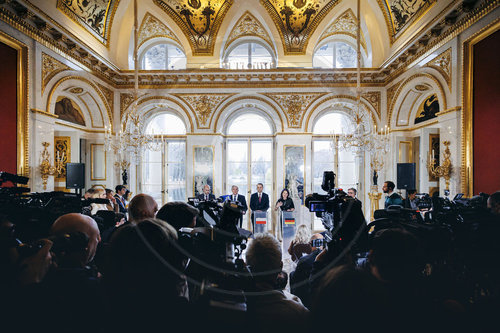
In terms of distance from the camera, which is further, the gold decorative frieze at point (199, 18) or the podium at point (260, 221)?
the gold decorative frieze at point (199, 18)

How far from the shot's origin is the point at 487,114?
4.40 meters

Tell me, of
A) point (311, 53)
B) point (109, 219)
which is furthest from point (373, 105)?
point (109, 219)

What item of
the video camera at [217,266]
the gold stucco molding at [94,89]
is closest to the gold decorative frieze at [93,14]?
the gold stucco molding at [94,89]

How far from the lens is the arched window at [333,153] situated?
838cm

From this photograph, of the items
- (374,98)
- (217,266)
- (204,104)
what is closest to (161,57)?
(204,104)

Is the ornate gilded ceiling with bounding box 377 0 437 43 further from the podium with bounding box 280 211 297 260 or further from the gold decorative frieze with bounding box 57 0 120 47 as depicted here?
the gold decorative frieze with bounding box 57 0 120 47

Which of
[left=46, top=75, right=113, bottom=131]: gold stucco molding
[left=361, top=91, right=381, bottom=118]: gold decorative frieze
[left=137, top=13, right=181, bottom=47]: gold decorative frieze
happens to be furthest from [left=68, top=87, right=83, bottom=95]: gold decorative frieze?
[left=361, top=91, right=381, bottom=118]: gold decorative frieze

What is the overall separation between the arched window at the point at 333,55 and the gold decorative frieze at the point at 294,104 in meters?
1.20

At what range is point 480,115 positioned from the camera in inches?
178

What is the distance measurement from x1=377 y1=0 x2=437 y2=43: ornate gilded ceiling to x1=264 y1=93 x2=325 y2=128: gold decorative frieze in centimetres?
248

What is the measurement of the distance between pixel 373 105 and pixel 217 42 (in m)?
4.74

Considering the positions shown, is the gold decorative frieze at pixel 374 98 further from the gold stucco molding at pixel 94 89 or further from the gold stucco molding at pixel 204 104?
the gold stucco molding at pixel 94 89

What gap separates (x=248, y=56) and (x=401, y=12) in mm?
4057

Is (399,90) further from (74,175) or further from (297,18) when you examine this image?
(74,175)
